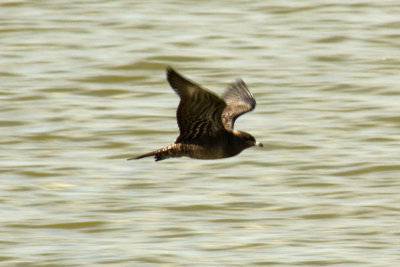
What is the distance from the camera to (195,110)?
897 cm

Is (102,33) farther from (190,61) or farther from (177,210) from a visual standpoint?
(177,210)

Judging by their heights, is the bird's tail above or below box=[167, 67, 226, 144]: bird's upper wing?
below

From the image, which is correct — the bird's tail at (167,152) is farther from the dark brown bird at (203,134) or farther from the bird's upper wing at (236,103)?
the bird's upper wing at (236,103)

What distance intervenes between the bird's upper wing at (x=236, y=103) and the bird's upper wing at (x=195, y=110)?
2.02ft

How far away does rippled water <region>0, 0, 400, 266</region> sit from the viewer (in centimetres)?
1111

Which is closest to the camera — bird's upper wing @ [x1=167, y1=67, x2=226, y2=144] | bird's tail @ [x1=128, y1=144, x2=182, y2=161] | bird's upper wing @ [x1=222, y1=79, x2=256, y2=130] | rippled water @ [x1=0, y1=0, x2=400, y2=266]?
bird's upper wing @ [x1=167, y1=67, x2=226, y2=144]

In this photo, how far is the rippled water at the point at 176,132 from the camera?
11.1 m

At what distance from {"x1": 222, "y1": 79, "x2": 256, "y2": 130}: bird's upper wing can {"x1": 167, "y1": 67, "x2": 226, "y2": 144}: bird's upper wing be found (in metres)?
0.62

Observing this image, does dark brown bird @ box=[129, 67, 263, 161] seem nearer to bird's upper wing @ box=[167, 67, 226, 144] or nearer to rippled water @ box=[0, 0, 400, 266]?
bird's upper wing @ box=[167, 67, 226, 144]

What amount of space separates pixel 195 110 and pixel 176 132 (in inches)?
216

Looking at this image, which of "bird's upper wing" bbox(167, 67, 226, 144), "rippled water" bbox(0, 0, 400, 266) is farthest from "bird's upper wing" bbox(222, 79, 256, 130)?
"rippled water" bbox(0, 0, 400, 266)

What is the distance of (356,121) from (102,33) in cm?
599

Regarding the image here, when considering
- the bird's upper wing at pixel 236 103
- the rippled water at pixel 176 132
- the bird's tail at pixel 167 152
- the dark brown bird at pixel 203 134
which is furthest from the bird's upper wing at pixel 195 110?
the rippled water at pixel 176 132

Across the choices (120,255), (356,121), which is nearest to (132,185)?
(120,255)
